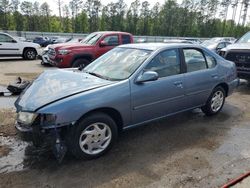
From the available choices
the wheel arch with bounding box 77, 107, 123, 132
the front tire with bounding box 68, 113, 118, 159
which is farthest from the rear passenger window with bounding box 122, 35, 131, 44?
the front tire with bounding box 68, 113, 118, 159

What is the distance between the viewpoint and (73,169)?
358 centimetres

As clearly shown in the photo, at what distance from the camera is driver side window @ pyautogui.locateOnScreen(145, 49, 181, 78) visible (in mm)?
4453

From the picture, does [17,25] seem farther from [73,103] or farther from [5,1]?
[73,103]

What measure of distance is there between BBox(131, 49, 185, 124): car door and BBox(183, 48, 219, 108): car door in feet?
0.66

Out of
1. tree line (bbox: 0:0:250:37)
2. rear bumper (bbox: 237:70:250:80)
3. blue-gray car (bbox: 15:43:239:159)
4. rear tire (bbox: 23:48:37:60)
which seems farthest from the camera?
tree line (bbox: 0:0:250:37)

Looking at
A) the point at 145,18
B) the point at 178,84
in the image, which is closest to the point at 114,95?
the point at 178,84

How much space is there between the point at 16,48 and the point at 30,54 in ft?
3.02

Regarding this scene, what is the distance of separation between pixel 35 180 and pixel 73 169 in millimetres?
489

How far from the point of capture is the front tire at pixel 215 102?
556 cm

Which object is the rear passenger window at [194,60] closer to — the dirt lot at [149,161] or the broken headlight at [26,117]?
the dirt lot at [149,161]

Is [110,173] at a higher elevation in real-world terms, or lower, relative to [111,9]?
lower

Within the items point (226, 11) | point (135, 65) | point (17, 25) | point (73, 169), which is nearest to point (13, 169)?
point (73, 169)

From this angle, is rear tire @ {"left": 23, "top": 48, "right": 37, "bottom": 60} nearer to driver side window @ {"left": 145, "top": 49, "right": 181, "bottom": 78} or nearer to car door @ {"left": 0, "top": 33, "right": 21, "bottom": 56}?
car door @ {"left": 0, "top": 33, "right": 21, "bottom": 56}

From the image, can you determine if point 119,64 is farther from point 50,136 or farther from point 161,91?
point 50,136
